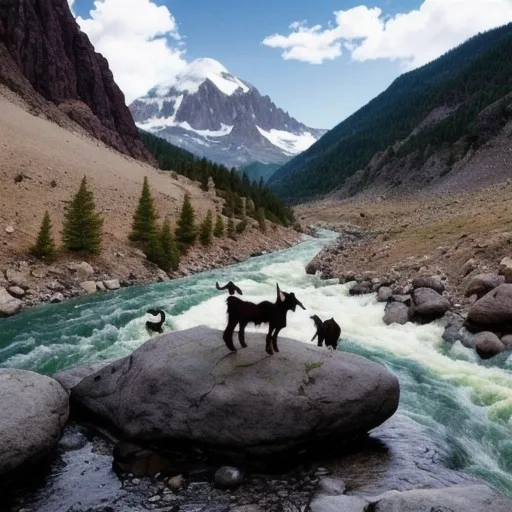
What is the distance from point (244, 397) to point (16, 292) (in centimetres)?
2262

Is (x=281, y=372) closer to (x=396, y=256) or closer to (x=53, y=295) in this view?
(x=53, y=295)

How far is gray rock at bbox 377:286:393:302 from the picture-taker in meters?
26.8

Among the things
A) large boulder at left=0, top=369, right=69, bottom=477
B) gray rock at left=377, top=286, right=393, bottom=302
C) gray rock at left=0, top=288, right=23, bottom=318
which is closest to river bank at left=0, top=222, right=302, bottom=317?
gray rock at left=0, top=288, right=23, bottom=318

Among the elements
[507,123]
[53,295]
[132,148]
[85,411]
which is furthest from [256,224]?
[507,123]

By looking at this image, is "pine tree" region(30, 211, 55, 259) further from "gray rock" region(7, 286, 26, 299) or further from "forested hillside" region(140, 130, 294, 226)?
"forested hillside" region(140, 130, 294, 226)

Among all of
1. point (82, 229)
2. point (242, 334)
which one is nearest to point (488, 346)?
point (242, 334)

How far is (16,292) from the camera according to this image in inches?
1128

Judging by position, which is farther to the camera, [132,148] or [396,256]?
[132,148]

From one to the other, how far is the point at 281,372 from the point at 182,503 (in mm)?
3645

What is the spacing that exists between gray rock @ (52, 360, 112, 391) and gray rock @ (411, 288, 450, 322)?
1490 centimetres

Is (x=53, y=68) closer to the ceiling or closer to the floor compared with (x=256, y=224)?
closer to the ceiling

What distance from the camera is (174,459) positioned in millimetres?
11188

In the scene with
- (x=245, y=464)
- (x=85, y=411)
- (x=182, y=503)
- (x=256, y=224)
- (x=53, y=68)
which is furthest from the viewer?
(x=53, y=68)

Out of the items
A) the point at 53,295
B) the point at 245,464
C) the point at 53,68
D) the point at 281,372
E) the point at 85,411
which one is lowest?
the point at 53,295
